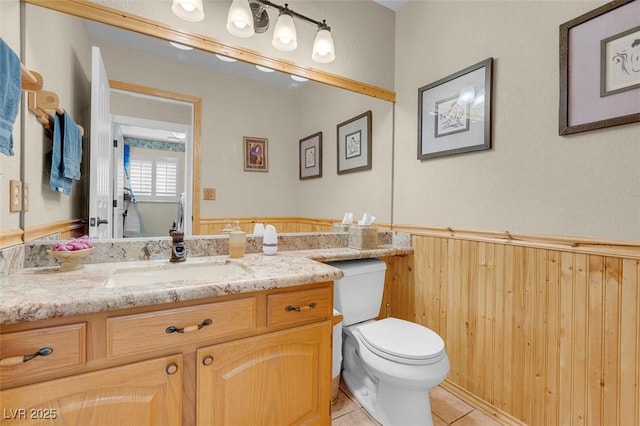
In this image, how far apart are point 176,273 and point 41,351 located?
0.51 meters

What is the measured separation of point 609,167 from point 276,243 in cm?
146

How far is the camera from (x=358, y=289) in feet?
5.35

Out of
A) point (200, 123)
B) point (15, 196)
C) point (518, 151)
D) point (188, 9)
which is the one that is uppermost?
point (188, 9)

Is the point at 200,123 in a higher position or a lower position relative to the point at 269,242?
higher

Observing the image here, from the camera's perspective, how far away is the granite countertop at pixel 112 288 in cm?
71

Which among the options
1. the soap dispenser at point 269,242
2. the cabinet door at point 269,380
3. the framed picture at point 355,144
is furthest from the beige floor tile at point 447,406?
the framed picture at point 355,144

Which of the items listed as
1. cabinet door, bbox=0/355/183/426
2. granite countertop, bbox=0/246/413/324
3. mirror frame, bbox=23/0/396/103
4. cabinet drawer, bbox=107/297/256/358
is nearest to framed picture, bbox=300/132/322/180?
mirror frame, bbox=23/0/396/103

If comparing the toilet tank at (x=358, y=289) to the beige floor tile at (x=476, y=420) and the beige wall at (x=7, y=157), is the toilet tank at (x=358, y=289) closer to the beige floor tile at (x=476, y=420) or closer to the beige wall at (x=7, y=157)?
the beige floor tile at (x=476, y=420)

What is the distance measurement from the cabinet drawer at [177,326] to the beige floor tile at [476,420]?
1255 millimetres

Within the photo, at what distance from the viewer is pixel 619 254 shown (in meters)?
1.08

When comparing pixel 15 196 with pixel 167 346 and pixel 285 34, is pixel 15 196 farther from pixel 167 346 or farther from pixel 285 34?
pixel 285 34

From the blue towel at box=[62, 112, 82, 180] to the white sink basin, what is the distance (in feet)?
1.58

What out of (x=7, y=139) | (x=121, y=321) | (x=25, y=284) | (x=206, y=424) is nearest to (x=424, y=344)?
(x=206, y=424)

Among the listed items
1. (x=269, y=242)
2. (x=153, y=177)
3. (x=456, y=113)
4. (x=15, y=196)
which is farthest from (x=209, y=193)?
(x=456, y=113)
